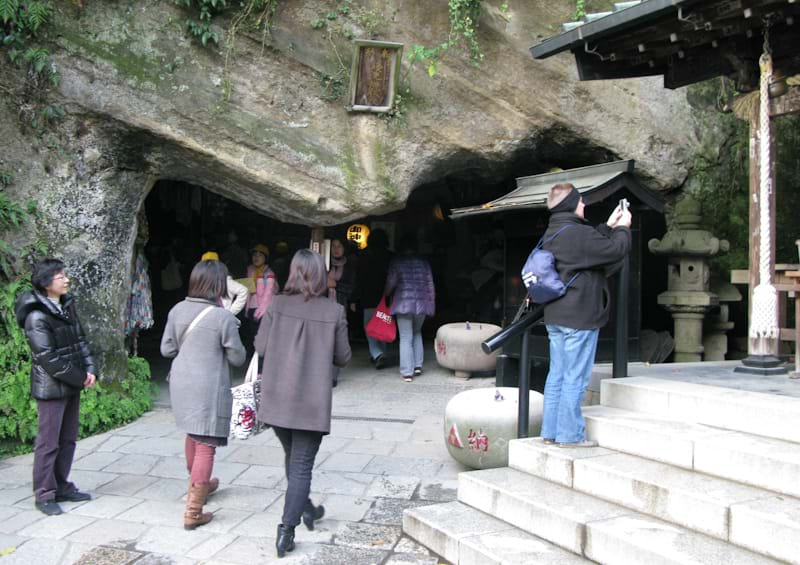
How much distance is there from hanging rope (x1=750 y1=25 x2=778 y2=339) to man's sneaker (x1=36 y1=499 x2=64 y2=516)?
5916 mm

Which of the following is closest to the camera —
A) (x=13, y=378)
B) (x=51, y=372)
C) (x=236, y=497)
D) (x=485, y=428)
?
(x=51, y=372)

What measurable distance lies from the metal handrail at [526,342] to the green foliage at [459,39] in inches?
172

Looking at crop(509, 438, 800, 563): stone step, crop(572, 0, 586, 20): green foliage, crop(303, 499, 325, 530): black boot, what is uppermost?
crop(572, 0, 586, 20): green foliage

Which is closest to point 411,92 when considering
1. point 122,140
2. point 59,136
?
point 122,140

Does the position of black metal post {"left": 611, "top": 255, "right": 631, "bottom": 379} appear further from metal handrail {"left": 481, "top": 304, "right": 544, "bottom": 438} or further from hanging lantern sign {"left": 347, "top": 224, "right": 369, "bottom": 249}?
Result: hanging lantern sign {"left": 347, "top": 224, "right": 369, "bottom": 249}

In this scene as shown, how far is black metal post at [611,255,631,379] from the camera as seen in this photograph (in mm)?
5484

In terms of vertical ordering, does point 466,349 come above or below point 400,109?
below

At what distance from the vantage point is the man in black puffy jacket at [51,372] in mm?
4898

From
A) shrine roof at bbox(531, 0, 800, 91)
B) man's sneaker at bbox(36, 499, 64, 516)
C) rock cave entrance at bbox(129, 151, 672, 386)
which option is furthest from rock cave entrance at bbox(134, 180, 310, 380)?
man's sneaker at bbox(36, 499, 64, 516)

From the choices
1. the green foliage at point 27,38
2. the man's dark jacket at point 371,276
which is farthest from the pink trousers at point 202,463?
the man's dark jacket at point 371,276

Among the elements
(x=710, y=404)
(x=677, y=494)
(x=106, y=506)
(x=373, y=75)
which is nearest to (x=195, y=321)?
(x=106, y=506)

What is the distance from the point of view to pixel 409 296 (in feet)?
32.8

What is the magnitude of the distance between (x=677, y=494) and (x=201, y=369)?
3056 millimetres

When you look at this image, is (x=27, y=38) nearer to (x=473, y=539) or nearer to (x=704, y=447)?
(x=473, y=539)
